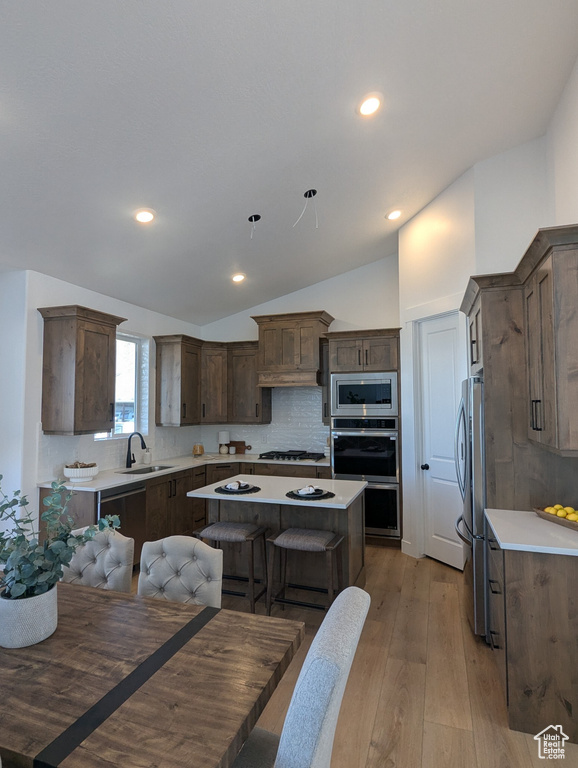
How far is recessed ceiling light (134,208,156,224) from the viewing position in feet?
10.7

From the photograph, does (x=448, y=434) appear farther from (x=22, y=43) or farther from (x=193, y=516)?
(x=22, y=43)

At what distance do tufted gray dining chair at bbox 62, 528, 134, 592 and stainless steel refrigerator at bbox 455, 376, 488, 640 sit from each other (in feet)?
6.71

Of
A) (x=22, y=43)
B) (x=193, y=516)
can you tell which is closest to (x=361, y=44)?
(x=22, y=43)

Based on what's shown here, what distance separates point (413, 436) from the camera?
4.43 m

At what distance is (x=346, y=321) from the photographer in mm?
5711

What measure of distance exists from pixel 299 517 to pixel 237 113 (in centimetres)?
284

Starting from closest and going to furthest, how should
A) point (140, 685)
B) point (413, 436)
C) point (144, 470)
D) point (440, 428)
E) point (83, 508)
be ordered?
point (140, 685)
point (83, 508)
point (440, 428)
point (413, 436)
point (144, 470)

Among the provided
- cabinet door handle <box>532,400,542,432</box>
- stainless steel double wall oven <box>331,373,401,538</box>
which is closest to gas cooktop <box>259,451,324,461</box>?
stainless steel double wall oven <box>331,373,401,538</box>

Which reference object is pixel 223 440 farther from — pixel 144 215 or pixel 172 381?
pixel 144 215

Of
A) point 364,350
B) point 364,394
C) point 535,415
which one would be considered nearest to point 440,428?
point 364,394

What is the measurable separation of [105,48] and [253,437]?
15.6ft

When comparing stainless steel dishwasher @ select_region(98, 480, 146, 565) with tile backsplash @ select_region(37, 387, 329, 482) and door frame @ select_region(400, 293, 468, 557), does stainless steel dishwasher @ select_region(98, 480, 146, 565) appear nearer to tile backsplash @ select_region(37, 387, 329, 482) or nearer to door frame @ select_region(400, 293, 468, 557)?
tile backsplash @ select_region(37, 387, 329, 482)

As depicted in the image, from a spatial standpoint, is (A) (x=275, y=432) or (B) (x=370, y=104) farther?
(A) (x=275, y=432)

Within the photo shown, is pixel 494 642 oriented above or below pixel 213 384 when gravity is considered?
below
